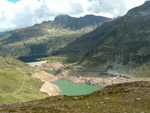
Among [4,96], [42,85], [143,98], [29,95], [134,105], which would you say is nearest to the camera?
[134,105]

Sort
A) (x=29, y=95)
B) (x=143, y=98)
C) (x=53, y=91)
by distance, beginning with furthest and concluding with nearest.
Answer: (x=53, y=91) → (x=29, y=95) → (x=143, y=98)

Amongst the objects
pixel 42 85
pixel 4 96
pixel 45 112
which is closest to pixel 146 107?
pixel 45 112

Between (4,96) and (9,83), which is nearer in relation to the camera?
(4,96)

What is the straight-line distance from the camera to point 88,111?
3159cm

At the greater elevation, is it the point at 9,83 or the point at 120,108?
the point at 120,108

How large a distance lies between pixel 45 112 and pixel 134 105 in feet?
53.1

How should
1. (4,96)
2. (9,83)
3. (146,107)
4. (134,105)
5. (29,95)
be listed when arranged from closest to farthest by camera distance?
(146,107) → (134,105) → (4,96) → (29,95) → (9,83)

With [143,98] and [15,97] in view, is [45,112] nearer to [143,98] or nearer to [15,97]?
[143,98]

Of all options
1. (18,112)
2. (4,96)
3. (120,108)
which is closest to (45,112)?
(18,112)

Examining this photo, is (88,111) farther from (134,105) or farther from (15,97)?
(15,97)

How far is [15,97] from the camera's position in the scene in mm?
144875

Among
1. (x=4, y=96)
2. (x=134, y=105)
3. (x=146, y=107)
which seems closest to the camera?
(x=146, y=107)

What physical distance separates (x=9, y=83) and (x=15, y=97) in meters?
30.5

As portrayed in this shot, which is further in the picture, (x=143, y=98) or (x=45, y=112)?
(x=143, y=98)
